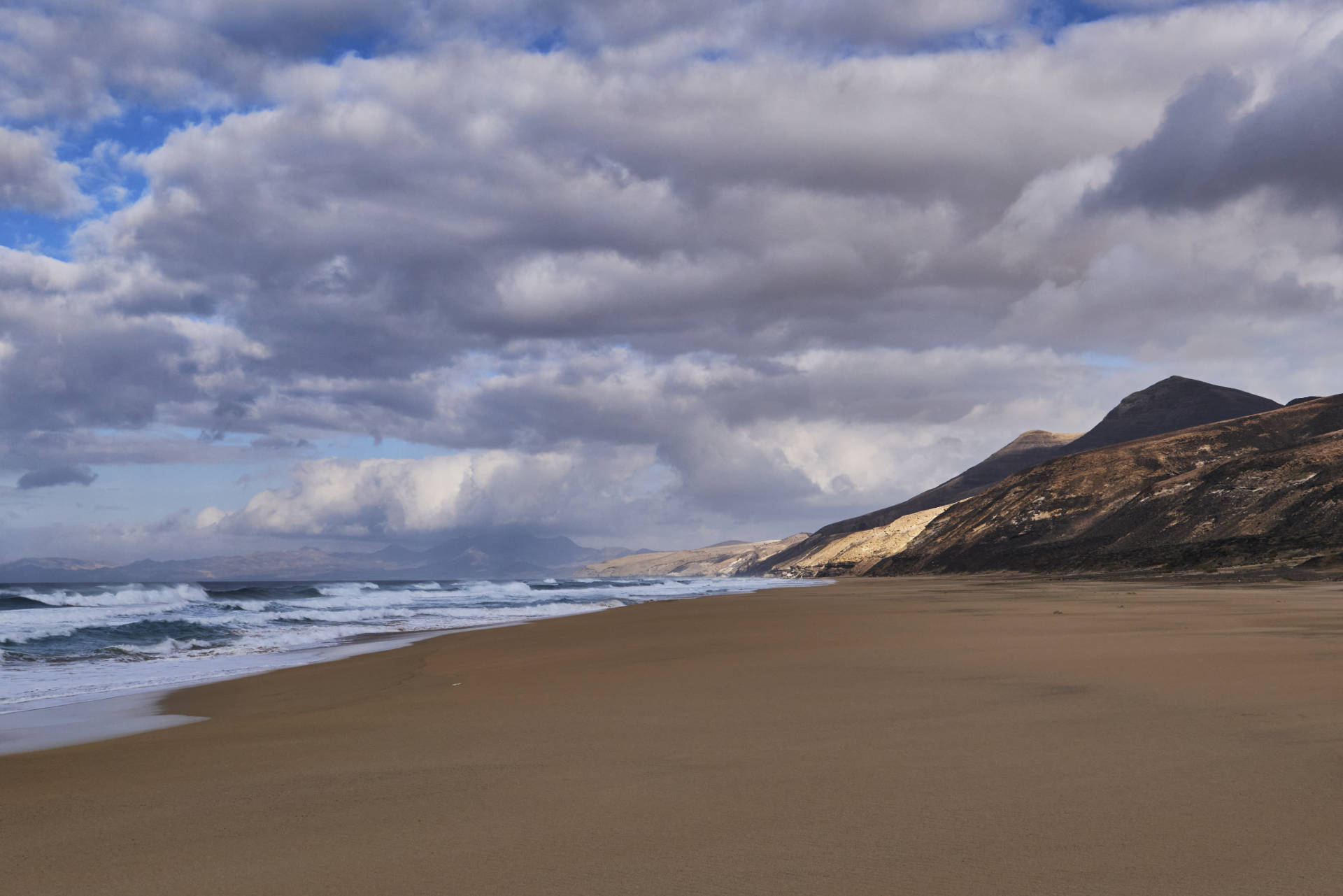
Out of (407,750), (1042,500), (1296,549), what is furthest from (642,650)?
(1042,500)

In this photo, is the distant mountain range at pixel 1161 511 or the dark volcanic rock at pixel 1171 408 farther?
the dark volcanic rock at pixel 1171 408

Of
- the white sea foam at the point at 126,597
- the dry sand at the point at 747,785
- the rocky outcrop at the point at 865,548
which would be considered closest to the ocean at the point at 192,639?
the dry sand at the point at 747,785

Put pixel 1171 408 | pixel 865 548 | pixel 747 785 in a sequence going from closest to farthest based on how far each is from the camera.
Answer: pixel 747 785 < pixel 865 548 < pixel 1171 408

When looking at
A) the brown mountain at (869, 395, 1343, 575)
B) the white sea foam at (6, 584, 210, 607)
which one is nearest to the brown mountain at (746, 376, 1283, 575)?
the brown mountain at (869, 395, 1343, 575)

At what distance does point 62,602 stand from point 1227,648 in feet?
191

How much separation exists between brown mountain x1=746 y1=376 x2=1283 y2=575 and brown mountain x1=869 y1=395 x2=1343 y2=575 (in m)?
50.0

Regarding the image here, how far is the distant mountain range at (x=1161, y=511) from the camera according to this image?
4175cm

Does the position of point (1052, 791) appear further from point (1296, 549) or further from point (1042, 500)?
point (1042, 500)

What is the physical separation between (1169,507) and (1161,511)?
1.91ft

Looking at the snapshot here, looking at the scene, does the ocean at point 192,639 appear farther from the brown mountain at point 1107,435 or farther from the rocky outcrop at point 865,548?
the brown mountain at point 1107,435

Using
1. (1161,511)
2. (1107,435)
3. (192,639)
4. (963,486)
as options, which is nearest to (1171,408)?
(1107,435)

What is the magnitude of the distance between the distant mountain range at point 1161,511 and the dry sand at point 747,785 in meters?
31.2

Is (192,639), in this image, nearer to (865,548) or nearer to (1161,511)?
(1161,511)

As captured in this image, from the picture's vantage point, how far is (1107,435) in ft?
507
